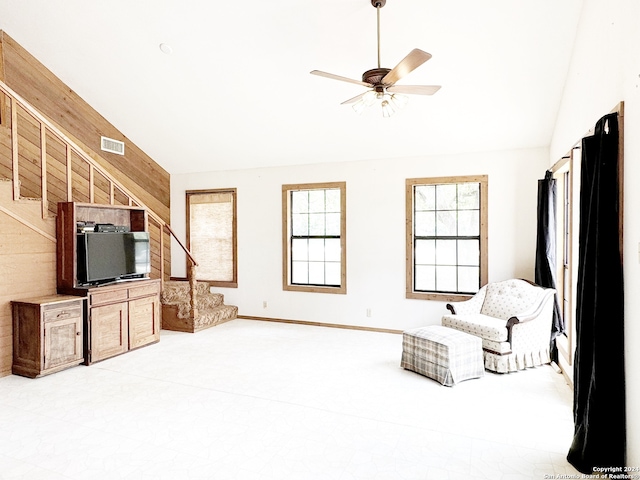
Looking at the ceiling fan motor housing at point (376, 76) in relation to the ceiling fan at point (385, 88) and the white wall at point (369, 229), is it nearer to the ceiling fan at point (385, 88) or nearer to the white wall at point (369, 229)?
the ceiling fan at point (385, 88)

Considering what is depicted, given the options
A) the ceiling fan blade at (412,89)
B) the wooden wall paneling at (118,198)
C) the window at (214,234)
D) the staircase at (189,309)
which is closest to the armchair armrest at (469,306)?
the ceiling fan blade at (412,89)

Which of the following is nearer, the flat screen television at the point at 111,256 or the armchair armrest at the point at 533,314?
the armchair armrest at the point at 533,314

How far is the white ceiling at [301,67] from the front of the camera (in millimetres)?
3717

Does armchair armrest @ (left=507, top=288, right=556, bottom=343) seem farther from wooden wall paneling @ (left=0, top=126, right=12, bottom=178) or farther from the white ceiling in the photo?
wooden wall paneling @ (left=0, top=126, right=12, bottom=178)

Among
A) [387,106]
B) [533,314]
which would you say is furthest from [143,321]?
[533,314]

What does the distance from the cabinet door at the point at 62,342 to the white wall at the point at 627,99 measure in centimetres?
480

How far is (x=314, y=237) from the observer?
663 centimetres

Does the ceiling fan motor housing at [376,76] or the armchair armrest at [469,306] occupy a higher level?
the ceiling fan motor housing at [376,76]

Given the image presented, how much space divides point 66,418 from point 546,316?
4.62m

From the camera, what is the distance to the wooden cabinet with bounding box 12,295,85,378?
411cm

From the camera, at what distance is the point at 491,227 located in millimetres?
5551

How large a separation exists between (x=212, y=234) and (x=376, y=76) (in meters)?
5.00

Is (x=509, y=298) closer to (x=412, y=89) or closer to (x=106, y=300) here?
(x=412, y=89)

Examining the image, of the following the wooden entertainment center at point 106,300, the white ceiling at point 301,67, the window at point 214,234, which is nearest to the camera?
the white ceiling at point 301,67
